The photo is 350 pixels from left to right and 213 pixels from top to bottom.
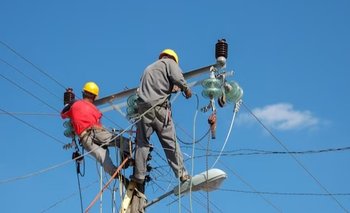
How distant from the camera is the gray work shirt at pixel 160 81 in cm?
1054

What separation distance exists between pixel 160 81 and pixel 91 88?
1565 mm

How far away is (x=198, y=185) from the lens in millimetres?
10562

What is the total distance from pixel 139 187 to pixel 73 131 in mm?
1463

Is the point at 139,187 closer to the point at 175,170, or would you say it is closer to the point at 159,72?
the point at 175,170

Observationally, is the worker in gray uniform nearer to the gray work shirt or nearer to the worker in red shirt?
the gray work shirt

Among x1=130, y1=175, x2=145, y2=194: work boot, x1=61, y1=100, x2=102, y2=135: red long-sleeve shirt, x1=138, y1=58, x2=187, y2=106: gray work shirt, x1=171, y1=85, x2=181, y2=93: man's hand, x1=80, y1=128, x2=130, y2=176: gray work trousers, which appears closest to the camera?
x1=138, y1=58, x2=187, y2=106: gray work shirt

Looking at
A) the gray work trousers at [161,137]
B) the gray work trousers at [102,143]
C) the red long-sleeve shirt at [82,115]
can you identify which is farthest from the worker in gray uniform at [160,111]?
the red long-sleeve shirt at [82,115]

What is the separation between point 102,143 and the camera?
11164mm

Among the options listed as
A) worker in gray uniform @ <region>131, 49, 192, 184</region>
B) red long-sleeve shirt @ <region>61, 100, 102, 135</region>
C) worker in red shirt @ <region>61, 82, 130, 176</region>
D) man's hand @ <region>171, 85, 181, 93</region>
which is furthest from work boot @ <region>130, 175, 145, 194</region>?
man's hand @ <region>171, 85, 181, 93</region>

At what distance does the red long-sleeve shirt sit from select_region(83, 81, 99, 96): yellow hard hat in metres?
0.30

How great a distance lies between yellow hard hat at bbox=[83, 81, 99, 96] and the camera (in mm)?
11750

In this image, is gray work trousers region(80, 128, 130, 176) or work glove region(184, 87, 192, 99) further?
gray work trousers region(80, 128, 130, 176)

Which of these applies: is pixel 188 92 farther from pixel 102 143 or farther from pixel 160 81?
pixel 102 143

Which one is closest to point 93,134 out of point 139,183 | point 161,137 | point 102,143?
point 102,143
